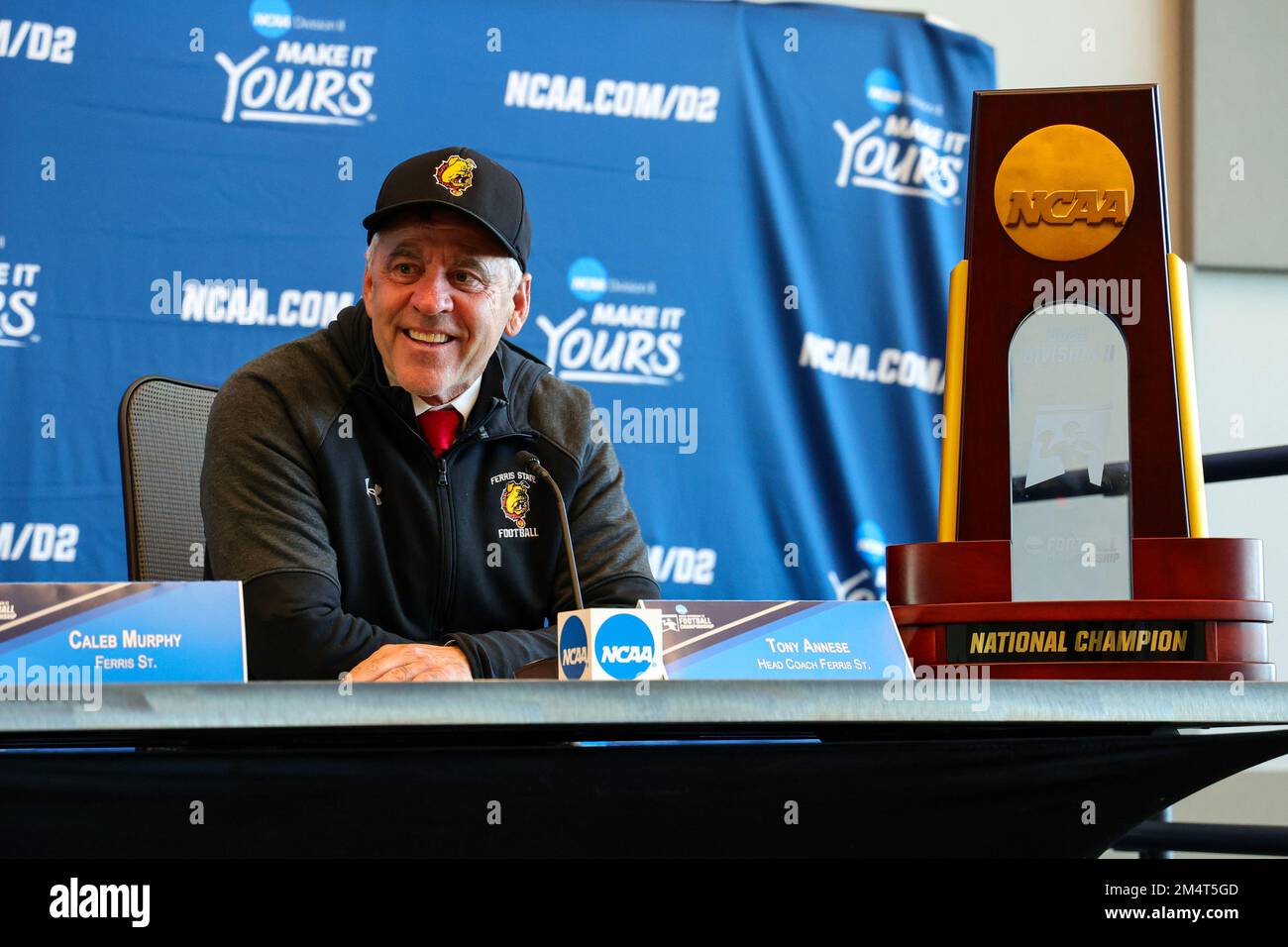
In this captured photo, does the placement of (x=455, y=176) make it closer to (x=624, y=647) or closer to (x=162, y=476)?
(x=162, y=476)

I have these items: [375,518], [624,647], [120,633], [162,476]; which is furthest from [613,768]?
[162,476]

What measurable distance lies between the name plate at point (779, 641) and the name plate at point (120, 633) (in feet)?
1.05

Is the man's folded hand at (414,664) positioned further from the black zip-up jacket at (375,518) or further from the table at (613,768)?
the table at (613,768)

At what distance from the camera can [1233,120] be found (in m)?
3.69

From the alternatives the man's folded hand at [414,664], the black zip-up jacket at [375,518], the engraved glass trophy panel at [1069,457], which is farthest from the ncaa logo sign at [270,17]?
the engraved glass trophy panel at [1069,457]

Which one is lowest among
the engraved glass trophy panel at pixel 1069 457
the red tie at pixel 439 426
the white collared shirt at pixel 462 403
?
the engraved glass trophy panel at pixel 1069 457

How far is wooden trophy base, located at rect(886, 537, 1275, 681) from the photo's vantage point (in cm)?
109

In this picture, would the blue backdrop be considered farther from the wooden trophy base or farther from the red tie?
the wooden trophy base

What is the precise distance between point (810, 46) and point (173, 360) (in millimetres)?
1689

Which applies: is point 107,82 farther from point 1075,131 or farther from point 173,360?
point 1075,131

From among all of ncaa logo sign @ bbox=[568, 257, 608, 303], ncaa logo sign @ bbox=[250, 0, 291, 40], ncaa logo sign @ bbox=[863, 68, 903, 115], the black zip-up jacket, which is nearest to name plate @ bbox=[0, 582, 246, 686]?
the black zip-up jacket

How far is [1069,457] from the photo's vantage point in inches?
46.4

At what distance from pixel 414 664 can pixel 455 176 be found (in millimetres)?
633

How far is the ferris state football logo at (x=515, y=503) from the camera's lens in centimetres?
188
